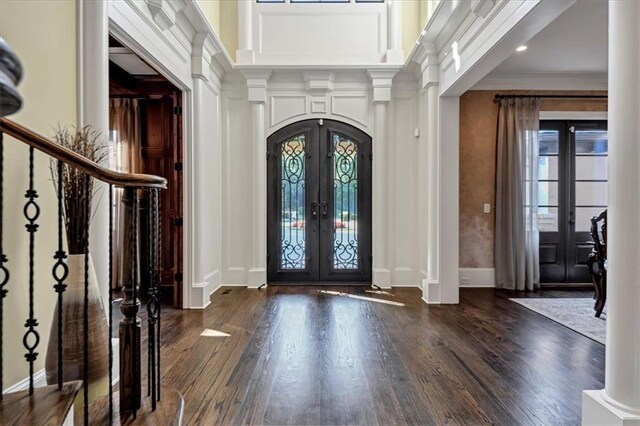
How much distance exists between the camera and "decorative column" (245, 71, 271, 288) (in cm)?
562

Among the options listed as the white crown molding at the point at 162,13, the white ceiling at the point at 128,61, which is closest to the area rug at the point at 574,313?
the white crown molding at the point at 162,13

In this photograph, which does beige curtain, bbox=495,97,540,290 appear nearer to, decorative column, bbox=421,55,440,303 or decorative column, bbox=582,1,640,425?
decorative column, bbox=421,55,440,303

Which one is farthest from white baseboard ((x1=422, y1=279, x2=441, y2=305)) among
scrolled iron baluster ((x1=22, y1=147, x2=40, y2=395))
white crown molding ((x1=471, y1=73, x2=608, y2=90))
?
scrolled iron baluster ((x1=22, y1=147, x2=40, y2=395))

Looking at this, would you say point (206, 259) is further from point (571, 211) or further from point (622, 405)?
point (571, 211)

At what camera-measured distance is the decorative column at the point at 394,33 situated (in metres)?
5.45

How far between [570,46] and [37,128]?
204 inches

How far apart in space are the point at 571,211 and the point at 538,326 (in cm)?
275

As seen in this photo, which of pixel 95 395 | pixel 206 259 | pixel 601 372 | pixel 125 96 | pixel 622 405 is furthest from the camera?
pixel 125 96

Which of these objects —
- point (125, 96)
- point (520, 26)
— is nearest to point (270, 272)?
point (125, 96)

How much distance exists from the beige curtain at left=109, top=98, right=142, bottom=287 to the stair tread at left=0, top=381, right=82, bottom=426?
426 cm

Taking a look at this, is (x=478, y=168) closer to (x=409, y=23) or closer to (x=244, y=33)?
(x=409, y=23)

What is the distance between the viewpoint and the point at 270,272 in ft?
19.1

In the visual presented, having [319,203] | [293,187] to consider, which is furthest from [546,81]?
[293,187]

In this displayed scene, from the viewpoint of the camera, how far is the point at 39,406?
5.35 feet
